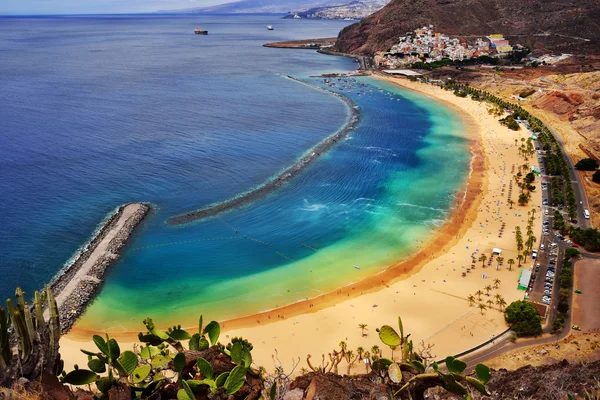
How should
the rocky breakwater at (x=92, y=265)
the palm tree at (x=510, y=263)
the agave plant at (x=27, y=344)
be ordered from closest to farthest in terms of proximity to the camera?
the agave plant at (x=27, y=344), the rocky breakwater at (x=92, y=265), the palm tree at (x=510, y=263)

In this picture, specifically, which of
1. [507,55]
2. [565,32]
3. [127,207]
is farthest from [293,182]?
[565,32]

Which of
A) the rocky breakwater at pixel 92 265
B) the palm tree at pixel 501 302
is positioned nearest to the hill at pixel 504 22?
the palm tree at pixel 501 302

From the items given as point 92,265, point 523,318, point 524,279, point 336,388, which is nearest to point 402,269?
point 524,279

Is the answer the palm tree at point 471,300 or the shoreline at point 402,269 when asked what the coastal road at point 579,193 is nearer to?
the shoreline at point 402,269

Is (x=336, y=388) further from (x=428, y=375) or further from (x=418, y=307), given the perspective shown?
(x=418, y=307)

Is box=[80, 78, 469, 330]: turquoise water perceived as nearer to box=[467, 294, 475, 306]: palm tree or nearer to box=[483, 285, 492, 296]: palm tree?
box=[467, 294, 475, 306]: palm tree

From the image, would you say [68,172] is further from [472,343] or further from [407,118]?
[407,118]
